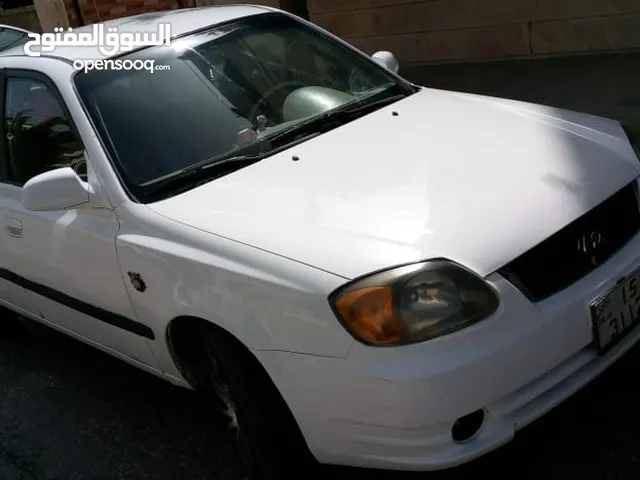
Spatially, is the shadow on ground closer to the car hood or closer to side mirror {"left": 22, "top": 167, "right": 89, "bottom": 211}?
the car hood

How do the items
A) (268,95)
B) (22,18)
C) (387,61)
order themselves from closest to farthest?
(268,95) < (387,61) < (22,18)

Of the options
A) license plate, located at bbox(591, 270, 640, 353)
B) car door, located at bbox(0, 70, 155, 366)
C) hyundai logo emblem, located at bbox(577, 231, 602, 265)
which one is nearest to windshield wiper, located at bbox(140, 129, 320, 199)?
car door, located at bbox(0, 70, 155, 366)

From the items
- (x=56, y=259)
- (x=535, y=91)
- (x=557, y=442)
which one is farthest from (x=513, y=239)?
(x=535, y=91)

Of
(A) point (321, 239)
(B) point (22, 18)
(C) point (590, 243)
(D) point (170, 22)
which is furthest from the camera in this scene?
(B) point (22, 18)

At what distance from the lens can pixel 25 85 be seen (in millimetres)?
3682

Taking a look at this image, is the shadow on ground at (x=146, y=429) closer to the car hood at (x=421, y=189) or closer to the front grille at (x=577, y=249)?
the front grille at (x=577, y=249)

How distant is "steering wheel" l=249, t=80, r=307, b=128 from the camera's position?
132 inches

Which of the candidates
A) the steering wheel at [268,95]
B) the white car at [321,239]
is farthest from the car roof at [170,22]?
the steering wheel at [268,95]

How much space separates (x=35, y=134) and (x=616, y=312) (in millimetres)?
2534

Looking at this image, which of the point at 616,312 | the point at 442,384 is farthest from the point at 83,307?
the point at 616,312

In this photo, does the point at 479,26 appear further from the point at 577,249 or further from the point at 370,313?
the point at 370,313

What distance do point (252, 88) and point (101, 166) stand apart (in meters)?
0.76

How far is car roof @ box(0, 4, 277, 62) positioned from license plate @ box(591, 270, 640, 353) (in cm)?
219

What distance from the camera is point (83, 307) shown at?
11.0 feet
